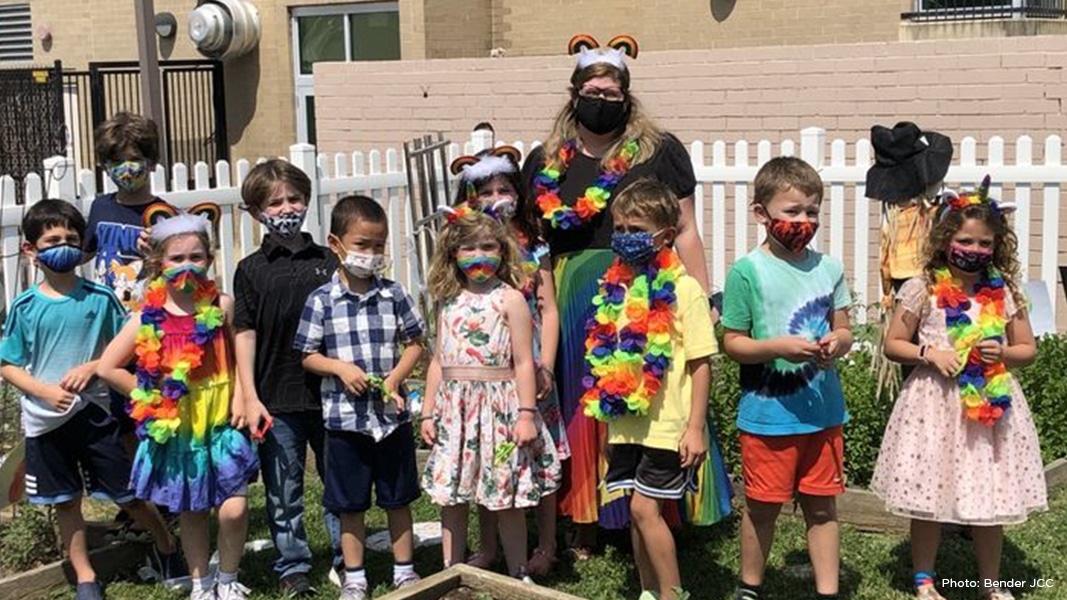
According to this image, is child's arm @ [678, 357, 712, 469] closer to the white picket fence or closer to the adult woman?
the adult woman

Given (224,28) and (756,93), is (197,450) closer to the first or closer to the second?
(756,93)

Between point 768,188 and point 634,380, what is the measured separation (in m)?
0.79

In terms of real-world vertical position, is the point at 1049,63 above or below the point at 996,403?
above

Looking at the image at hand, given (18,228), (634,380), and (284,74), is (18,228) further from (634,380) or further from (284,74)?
(284,74)

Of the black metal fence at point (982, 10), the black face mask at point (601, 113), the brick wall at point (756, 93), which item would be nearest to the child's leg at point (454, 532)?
the black face mask at point (601, 113)

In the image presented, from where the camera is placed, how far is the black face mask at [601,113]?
484 centimetres

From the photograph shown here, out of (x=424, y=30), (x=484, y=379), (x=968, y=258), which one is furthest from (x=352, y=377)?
(x=424, y=30)

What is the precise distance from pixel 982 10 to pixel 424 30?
19.1ft

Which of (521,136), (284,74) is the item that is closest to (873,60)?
(521,136)

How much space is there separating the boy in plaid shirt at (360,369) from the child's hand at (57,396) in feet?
2.83

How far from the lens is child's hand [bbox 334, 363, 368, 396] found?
4.59m

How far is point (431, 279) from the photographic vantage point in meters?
4.81

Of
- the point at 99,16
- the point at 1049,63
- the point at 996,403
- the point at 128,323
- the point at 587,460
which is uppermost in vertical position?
the point at 99,16

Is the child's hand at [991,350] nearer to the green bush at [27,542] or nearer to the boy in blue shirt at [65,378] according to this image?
the boy in blue shirt at [65,378]
